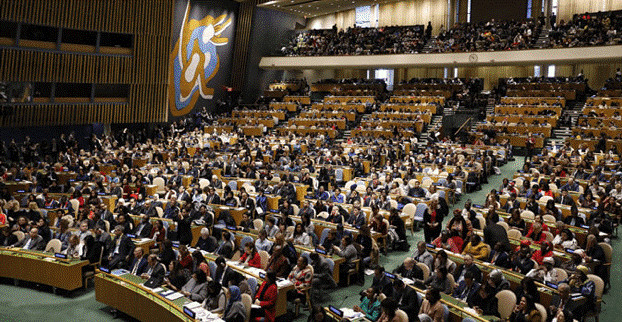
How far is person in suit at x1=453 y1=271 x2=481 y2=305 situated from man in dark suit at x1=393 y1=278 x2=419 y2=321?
0.70 metres

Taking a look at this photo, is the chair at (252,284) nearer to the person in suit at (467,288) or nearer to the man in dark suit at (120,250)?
the man in dark suit at (120,250)

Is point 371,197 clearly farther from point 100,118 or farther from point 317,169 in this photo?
point 100,118

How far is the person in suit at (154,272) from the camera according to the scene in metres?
8.13

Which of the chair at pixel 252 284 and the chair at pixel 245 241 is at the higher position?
the chair at pixel 245 241

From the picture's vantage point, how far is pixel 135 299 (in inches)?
317

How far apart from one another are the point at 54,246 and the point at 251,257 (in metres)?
3.60

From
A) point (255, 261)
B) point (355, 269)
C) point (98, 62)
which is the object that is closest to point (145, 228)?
point (255, 261)

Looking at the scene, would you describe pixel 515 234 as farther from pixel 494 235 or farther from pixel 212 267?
pixel 212 267

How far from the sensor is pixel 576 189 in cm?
1393

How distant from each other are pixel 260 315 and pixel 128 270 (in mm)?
2930

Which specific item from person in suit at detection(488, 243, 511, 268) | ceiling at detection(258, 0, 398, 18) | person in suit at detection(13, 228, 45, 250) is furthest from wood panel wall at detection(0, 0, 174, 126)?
person in suit at detection(488, 243, 511, 268)

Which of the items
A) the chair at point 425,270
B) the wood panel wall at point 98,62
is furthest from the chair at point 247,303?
the wood panel wall at point 98,62

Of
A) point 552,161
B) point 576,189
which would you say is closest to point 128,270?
point 576,189

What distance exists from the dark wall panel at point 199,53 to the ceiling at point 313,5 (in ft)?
9.26
